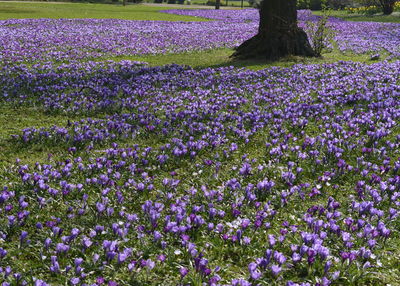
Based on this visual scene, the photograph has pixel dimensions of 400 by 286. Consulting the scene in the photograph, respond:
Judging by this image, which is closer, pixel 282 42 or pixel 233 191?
pixel 233 191

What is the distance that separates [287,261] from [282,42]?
14079 mm

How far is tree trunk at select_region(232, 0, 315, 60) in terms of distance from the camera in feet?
53.0

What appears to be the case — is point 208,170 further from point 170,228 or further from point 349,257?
point 349,257

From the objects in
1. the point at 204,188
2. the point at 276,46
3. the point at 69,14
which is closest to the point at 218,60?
the point at 276,46

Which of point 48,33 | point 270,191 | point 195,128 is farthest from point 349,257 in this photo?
point 48,33

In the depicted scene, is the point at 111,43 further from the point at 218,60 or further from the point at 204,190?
the point at 204,190

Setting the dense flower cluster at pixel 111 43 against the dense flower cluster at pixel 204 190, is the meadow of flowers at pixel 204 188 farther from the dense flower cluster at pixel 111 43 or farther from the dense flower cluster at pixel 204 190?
the dense flower cluster at pixel 111 43

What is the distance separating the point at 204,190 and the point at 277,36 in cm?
1273

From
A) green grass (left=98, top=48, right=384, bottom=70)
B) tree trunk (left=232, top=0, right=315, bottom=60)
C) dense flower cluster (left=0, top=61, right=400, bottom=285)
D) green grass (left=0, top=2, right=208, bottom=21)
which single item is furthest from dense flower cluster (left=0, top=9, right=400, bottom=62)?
green grass (left=0, top=2, right=208, bottom=21)

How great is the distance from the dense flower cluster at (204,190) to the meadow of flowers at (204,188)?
0.02m

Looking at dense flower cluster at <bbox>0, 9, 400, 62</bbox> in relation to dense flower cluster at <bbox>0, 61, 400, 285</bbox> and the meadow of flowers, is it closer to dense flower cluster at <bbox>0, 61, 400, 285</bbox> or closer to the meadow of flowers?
the meadow of flowers

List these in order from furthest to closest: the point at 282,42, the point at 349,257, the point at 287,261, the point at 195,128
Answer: the point at 282,42, the point at 195,128, the point at 287,261, the point at 349,257

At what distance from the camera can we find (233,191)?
5.59 m

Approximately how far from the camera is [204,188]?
5.40m
